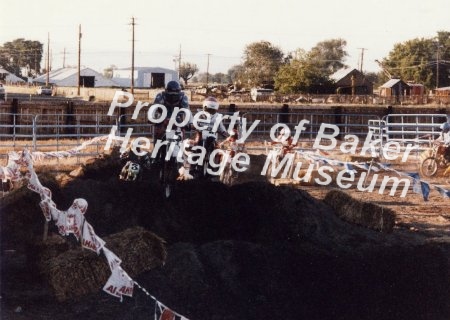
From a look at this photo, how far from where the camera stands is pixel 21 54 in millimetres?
111312

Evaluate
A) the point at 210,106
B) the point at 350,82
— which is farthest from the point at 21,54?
the point at 210,106

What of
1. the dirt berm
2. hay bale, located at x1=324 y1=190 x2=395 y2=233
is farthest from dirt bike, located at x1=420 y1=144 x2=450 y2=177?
hay bale, located at x1=324 y1=190 x2=395 y2=233

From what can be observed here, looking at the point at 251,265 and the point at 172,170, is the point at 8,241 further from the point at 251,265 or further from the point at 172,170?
the point at 251,265

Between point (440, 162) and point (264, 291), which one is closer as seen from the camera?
point (264, 291)

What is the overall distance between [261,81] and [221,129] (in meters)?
65.7

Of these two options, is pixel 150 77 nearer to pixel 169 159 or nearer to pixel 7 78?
pixel 7 78

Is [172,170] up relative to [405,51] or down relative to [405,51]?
down

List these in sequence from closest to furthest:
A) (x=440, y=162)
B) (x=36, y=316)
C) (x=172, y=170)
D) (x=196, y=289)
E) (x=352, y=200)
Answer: (x=36, y=316)
(x=196, y=289)
(x=172, y=170)
(x=352, y=200)
(x=440, y=162)

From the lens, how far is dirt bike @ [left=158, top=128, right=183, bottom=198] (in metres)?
11.4

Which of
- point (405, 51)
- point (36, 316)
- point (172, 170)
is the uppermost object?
point (405, 51)

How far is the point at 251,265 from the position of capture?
893 centimetres

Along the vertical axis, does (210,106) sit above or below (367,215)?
above

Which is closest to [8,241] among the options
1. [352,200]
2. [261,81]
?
[352,200]

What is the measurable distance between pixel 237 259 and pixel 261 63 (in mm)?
73786
